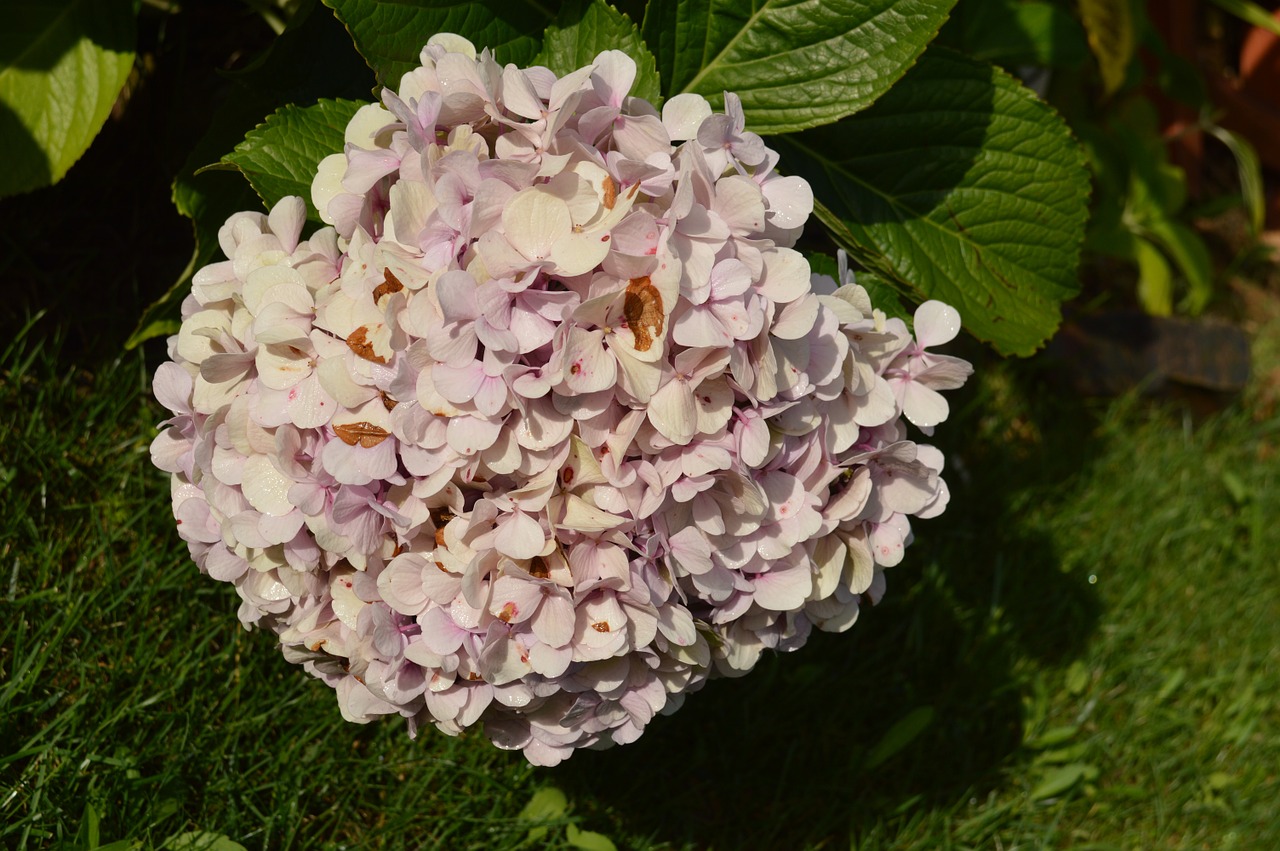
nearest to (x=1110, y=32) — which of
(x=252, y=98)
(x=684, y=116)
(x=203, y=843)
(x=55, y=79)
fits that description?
(x=684, y=116)

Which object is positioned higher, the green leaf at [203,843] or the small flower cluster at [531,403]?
the small flower cluster at [531,403]

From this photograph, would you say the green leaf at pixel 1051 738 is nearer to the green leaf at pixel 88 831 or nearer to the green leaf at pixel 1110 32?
the green leaf at pixel 1110 32

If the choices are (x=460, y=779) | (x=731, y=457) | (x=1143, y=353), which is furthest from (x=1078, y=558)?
(x=731, y=457)

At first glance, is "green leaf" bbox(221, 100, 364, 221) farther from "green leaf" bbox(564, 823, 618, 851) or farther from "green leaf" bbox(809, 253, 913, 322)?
"green leaf" bbox(564, 823, 618, 851)

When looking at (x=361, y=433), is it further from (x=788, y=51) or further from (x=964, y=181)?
(x=964, y=181)

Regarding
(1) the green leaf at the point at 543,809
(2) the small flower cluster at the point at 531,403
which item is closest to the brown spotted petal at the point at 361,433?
(2) the small flower cluster at the point at 531,403

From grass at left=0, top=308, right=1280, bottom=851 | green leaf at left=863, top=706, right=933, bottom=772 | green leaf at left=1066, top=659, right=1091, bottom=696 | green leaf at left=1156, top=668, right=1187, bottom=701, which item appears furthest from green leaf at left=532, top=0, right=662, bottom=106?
green leaf at left=1156, top=668, right=1187, bottom=701
